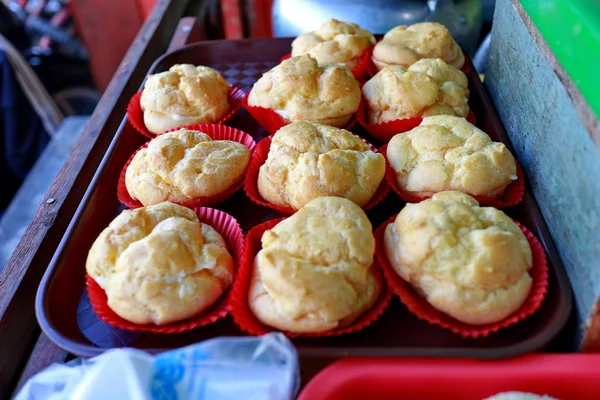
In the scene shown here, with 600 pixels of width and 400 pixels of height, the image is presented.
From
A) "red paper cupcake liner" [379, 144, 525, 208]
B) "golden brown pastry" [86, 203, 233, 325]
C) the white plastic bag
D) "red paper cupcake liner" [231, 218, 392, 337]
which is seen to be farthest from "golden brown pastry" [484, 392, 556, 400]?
"golden brown pastry" [86, 203, 233, 325]

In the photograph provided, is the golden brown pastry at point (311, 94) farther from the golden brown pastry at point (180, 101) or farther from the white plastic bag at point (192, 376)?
the white plastic bag at point (192, 376)

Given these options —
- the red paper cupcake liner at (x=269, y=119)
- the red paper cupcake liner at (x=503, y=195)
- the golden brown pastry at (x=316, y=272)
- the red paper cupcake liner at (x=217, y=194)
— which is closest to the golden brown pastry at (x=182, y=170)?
the red paper cupcake liner at (x=217, y=194)

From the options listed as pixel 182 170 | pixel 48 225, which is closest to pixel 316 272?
pixel 182 170

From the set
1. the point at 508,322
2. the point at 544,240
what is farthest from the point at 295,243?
the point at 544,240

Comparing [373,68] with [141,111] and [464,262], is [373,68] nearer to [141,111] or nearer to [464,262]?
[141,111]

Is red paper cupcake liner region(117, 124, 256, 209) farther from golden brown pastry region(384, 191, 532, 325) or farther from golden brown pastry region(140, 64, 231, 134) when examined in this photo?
golden brown pastry region(384, 191, 532, 325)

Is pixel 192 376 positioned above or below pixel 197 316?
above
